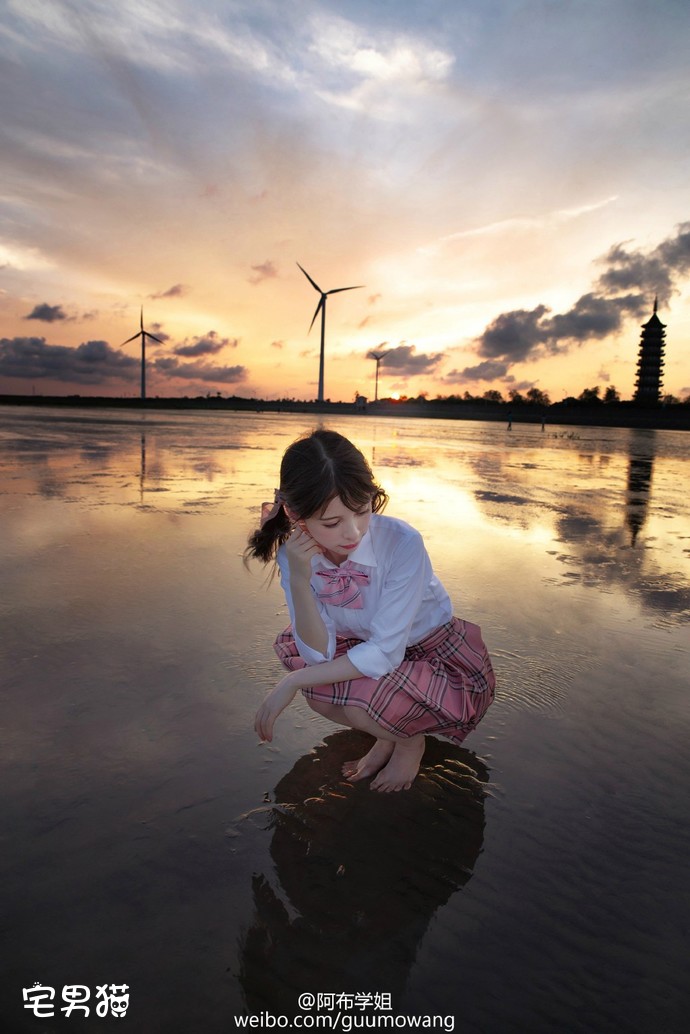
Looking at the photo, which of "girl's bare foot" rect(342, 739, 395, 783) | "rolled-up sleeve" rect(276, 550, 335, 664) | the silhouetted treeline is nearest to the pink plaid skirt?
"rolled-up sleeve" rect(276, 550, 335, 664)

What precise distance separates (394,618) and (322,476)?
21.4 inches

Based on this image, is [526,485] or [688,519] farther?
[526,485]

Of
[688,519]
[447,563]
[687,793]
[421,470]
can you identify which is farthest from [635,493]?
[687,793]

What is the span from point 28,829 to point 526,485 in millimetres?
10310

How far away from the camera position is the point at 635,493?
10.9 m

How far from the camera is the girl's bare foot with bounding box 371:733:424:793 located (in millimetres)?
2295

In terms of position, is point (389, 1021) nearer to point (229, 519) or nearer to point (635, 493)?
point (229, 519)

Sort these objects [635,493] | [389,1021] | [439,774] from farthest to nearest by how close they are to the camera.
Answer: [635,493]
[439,774]
[389,1021]

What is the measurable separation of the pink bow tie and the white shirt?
23 millimetres

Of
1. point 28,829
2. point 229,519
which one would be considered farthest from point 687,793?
point 229,519

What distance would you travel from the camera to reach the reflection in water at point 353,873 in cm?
152

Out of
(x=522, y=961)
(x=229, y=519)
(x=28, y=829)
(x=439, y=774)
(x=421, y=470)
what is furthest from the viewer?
(x=421, y=470)

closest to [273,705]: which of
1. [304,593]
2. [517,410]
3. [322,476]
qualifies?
[304,593]

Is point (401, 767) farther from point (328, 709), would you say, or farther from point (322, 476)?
point (322, 476)
